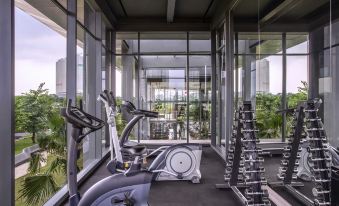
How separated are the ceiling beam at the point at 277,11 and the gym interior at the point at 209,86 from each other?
0.06ft

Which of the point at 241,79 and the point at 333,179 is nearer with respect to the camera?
the point at 333,179

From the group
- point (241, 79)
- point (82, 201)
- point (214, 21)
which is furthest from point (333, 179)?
point (214, 21)

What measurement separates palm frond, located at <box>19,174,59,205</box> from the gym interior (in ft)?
0.11

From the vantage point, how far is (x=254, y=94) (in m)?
5.35

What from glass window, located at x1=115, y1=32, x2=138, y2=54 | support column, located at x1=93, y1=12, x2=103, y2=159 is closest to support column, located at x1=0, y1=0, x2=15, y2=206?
support column, located at x1=93, y1=12, x2=103, y2=159

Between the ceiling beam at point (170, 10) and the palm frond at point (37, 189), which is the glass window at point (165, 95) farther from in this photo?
the palm frond at point (37, 189)

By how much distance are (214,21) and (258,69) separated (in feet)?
8.52

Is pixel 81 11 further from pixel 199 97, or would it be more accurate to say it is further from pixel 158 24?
pixel 199 97

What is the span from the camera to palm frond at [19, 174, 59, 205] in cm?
309

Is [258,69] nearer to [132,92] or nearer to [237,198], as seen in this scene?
[237,198]

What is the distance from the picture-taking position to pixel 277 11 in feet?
15.4

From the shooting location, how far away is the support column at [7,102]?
245 cm

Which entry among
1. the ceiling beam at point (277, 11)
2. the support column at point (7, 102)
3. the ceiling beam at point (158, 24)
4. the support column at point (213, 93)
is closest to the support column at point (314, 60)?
the ceiling beam at point (277, 11)

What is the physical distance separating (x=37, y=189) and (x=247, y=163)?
2.43 metres
